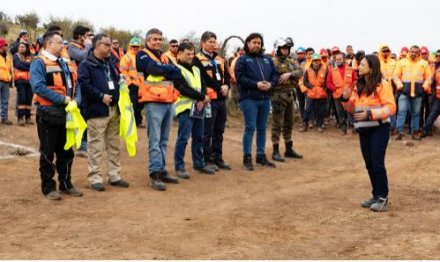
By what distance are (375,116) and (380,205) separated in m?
1.13

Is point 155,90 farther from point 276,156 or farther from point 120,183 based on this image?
point 276,156

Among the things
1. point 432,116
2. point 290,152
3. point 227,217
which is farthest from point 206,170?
point 432,116

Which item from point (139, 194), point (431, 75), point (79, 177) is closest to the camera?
point (139, 194)

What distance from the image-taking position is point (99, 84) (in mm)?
7809

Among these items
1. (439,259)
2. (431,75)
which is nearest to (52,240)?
(439,259)

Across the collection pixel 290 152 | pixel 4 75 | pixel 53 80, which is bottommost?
pixel 290 152

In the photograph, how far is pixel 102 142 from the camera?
800cm

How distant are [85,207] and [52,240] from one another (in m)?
1.34

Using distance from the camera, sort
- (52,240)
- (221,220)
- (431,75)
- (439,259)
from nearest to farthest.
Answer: (439,259) < (52,240) < (221,220) < (431,75)

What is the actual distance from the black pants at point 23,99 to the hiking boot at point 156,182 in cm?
586

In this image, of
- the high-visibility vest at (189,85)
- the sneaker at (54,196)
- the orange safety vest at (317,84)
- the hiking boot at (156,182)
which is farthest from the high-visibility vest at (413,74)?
the sneaker at (54,196)

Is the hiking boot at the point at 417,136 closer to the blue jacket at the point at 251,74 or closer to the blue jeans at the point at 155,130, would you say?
the blue jacket at the point at 251,74

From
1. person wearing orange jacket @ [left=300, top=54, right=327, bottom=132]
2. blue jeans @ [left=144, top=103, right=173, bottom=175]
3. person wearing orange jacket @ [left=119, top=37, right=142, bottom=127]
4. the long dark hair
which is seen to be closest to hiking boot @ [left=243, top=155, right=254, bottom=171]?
blue jeans @ [left=144, top=103, right=173, bottom=175]

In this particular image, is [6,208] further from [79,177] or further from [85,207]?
[79,177]
